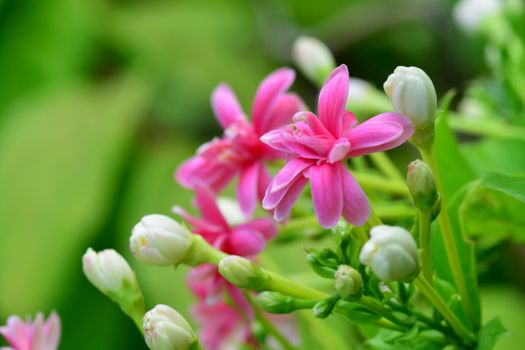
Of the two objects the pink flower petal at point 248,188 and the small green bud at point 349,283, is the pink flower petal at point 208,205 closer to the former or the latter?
the pink flower petal at point 248,188

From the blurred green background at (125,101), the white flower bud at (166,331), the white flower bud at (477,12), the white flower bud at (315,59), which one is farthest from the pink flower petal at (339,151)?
the blurred green background at (125,101)

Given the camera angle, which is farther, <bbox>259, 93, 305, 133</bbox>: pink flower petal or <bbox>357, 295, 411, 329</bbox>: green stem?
<bbox>259, 93, 305, 133</bbox>: pink flower petal

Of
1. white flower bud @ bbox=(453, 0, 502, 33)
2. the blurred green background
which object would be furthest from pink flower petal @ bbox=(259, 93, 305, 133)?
the blurred green background

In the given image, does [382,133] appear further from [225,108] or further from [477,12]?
[477,12]

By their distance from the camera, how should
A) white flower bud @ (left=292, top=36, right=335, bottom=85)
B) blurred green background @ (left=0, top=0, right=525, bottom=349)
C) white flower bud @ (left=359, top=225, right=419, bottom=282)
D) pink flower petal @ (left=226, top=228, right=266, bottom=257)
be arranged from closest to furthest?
white flower bud @ (left=359, top=225, right=419, bottom=282) → pink flower petal @ (left=226, top=228, right=266, bottom=257) → white flower bud @ (left=292, top=36, right=335, bottom=85) → blurred green background @ (left=0, top=0, right=525, bottom=349)

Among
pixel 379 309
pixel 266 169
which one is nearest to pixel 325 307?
pixel 379 309

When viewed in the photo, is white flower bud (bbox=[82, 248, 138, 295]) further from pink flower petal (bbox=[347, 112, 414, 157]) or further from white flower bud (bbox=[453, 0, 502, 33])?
white flower bud (bbox=[453, 0, 502, 33])

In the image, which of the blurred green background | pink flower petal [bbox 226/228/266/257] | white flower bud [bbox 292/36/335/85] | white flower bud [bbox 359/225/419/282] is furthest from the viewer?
the blurred green background
